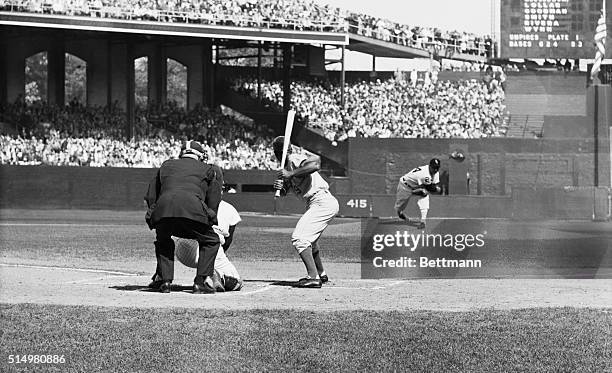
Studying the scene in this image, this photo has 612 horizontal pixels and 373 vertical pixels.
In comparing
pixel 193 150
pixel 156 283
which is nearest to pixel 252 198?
pixel 156 283

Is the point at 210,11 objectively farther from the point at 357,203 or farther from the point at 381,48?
the point at 357,203

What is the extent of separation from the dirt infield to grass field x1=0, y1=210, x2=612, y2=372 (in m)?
0.03

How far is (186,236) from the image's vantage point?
10648 mm

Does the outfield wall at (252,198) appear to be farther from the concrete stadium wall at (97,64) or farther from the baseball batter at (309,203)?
the baseball batter at (309,203)

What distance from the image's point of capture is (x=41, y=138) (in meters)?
35.7

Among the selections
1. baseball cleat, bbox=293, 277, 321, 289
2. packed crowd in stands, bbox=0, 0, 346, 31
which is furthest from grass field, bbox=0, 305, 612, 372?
packed crowd in stands, bbox=0, 0, 346, 31

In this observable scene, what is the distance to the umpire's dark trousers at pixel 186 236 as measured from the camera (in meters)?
10.5

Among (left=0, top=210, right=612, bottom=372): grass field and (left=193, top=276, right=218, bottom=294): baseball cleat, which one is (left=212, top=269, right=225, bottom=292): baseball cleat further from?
(left=0, top=210, right=612, bottom=372): grass field

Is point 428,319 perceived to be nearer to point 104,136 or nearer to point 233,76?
point 104,136

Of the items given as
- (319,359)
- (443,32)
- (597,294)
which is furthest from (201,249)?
(443,32)

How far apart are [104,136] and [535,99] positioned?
15243mm

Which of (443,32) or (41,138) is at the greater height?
(443,32)

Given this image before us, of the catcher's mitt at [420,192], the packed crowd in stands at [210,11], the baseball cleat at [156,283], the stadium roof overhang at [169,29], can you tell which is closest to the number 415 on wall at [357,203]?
the stadium roof overhang at [169,29]

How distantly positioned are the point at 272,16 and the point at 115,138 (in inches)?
271
